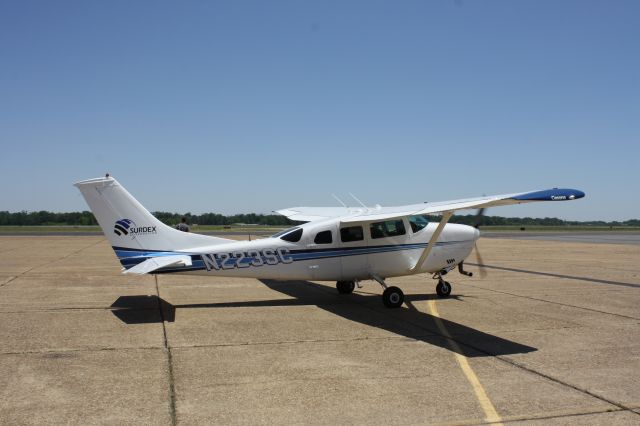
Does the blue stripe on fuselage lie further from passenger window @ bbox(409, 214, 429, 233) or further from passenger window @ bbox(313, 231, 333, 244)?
passenger window @ bbox(409, 214, 429, 233)

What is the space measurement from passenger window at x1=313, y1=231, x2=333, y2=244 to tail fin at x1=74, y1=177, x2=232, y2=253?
287 cm

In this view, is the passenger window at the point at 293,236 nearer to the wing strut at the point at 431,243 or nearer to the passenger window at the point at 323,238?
the passenger window at the point at 323,238

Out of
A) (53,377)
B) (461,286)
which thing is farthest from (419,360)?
(461,286)

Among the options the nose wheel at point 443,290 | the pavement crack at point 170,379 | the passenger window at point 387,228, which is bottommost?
the pavement crack at point 170,379

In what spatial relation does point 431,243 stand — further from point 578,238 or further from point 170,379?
point 578,238

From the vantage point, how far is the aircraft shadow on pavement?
865 cm

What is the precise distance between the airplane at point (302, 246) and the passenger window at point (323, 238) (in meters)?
0.02

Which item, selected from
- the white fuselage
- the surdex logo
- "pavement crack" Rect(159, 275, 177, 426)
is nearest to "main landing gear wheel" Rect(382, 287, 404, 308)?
the white fuselage

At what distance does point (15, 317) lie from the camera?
10.1 metres

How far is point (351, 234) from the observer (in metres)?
12.5

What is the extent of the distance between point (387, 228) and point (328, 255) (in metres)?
1.58

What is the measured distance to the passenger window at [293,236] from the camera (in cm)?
1223

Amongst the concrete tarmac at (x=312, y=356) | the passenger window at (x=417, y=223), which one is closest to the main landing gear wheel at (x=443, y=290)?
the concrete tarmac at (x=312, y=356)

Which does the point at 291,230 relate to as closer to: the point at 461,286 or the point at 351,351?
the point at 351,351
